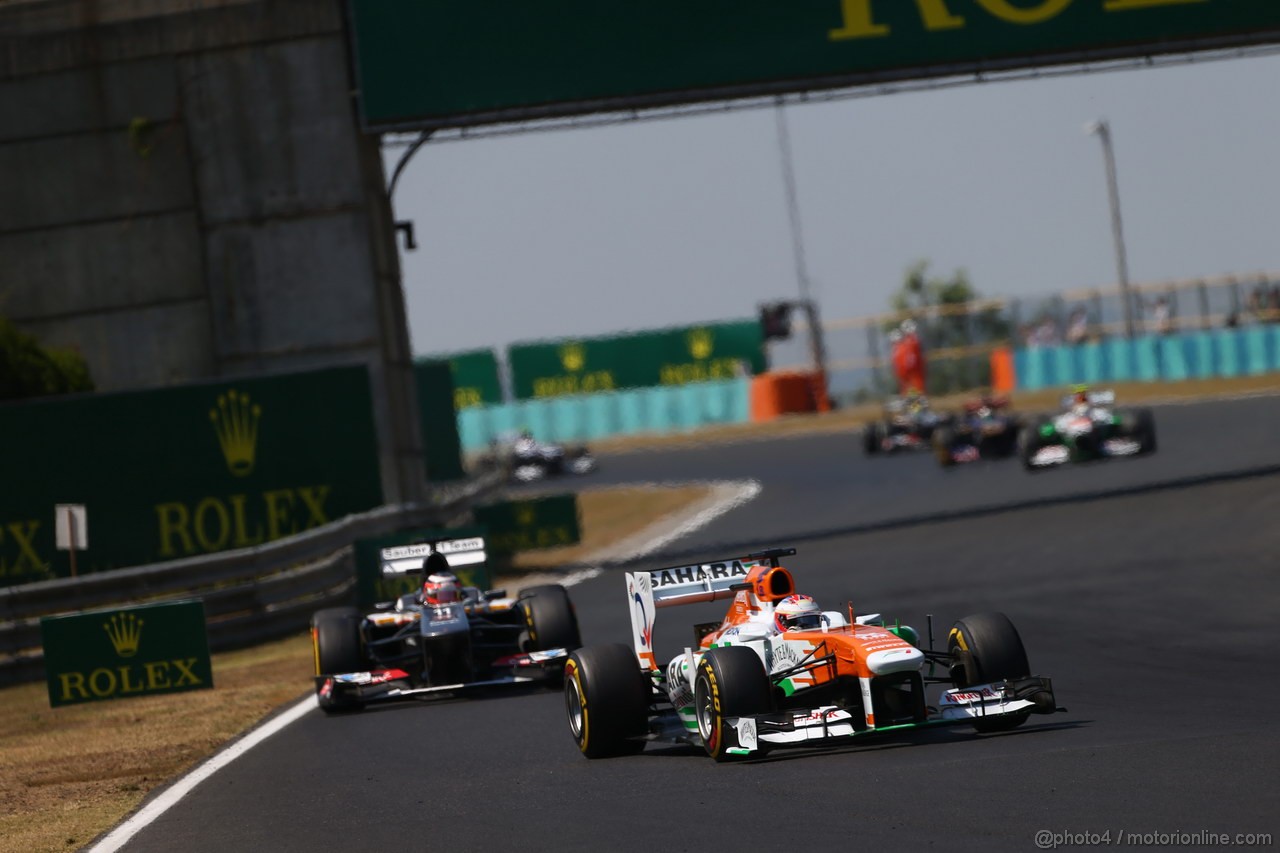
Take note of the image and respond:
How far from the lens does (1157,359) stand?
53.7 metres

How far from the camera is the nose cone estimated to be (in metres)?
9.70

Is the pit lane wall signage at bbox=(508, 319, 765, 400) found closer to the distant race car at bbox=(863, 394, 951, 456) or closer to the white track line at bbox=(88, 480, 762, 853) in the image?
the distant race car at bbox=(863, 394, 951, 456)

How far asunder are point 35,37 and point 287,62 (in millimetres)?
3346

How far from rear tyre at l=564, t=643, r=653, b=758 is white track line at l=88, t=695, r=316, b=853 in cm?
220

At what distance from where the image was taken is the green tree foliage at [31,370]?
24.4 metres

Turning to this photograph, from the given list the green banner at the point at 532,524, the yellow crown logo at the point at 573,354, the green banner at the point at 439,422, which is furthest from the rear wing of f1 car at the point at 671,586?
the yellow crown logo at the point at 573,354

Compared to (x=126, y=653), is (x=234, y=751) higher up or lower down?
lower down

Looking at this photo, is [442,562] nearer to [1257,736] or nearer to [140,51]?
[1257,736]

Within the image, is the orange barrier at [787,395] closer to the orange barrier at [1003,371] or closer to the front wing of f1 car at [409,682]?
the orange barrier at [1003,371]

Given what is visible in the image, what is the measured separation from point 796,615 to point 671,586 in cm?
111

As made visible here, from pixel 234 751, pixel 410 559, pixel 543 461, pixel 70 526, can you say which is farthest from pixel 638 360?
pixel 234 751

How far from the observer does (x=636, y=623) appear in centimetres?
1179

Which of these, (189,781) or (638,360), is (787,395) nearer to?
(638,360)

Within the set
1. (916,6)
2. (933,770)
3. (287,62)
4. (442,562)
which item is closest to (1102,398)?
(916,6)
